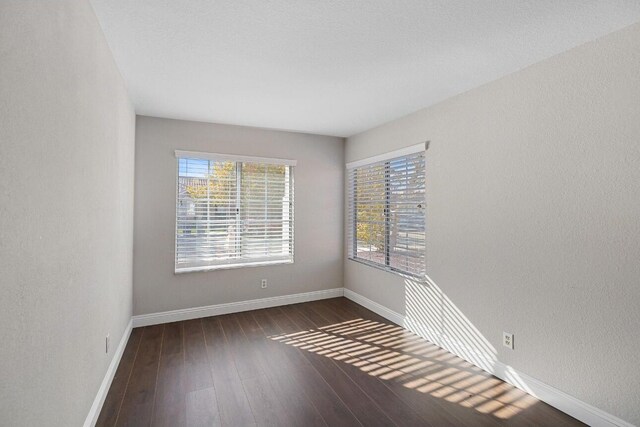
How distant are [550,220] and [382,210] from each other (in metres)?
1.99

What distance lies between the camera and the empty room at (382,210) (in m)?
1.33

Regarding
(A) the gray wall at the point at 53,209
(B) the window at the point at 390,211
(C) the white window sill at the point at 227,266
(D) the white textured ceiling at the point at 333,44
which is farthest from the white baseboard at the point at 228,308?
(D) the white textured ceiling at the point at 333,44

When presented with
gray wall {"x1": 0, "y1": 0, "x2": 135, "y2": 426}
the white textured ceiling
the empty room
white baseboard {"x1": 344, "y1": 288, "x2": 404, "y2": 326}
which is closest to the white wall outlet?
the empty room

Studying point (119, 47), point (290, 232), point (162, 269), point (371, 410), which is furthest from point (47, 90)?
point (290, 232)

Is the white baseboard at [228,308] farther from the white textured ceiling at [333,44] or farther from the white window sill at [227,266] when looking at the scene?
the white textured ceiling at [333,44]

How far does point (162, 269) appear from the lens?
12.1ft

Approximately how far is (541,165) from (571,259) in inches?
26.6

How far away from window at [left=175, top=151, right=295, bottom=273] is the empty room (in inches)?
1.6

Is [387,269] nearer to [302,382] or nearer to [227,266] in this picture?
[302,382]

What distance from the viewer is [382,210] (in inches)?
158

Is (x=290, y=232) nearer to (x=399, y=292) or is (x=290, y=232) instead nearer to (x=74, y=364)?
(x=399, y=292)

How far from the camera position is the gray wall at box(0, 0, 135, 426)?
0.96 metres

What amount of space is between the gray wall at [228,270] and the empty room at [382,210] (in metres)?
0.04

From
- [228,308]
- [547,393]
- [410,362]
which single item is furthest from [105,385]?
[547,393]
